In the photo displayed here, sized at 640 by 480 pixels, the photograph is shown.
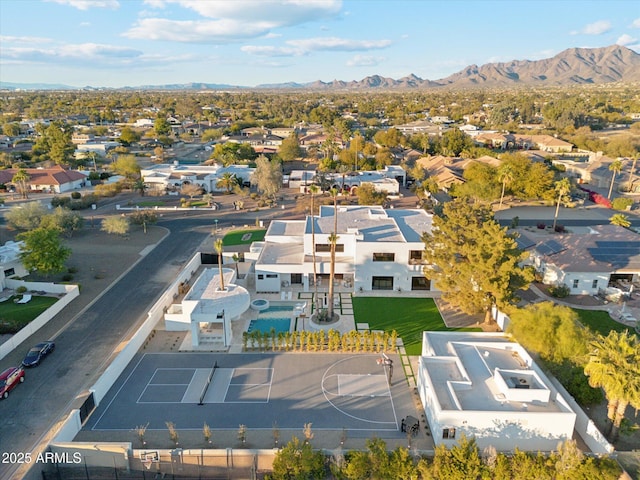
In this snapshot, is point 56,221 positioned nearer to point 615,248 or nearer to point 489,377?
point 489,377

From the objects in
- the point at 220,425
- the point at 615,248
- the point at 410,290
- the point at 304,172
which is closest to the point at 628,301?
the point at 615,248

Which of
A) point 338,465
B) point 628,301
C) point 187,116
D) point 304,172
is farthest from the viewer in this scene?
point 187,116

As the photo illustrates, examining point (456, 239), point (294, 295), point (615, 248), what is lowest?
point (294, 295)

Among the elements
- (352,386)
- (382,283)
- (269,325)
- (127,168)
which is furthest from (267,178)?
(352,386)

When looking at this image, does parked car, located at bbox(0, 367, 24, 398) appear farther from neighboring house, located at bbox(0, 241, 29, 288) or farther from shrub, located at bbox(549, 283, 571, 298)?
shrub, located at bbox(549, 283, 571, 298)

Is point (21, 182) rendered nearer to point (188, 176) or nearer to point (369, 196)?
point (188, 176)

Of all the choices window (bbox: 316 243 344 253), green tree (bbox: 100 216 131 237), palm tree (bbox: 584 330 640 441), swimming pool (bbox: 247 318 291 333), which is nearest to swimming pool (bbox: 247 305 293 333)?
swimming pool (bbox: 247 318 291 333)

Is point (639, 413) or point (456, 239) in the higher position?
point (456, 239)
